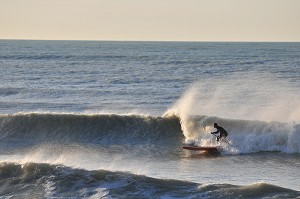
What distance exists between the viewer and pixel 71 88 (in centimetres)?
4162

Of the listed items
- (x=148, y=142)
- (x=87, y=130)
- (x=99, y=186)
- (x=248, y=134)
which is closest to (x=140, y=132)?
(x=148, y=142)

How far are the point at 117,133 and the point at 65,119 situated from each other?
8.91 ft

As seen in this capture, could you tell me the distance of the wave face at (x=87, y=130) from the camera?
24.0 m

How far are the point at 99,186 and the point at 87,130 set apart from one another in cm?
938

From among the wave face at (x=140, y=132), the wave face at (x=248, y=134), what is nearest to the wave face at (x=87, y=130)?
the wave face at (x=140, y=132)

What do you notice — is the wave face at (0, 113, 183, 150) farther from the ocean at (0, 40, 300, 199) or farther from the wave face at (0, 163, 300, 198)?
the wave face at (0, 163, 300, 198)

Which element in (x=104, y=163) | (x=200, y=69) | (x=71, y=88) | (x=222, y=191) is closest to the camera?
(x=222, y=191)

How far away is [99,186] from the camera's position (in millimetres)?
16188

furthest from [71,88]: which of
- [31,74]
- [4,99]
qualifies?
[31,74]

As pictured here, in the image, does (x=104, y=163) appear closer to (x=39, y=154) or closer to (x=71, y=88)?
(x=39, y=154)

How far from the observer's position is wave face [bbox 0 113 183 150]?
24.0 meters

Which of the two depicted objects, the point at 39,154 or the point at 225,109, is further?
the point at 225,109

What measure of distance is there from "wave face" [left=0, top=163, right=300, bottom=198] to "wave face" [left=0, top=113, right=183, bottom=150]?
5.92 m

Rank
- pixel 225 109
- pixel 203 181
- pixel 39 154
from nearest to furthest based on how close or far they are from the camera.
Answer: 1. pixel 203 181
2. pixel 39 154
3. pixel 225 109
